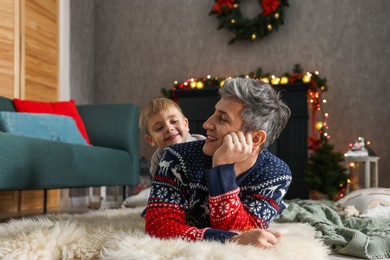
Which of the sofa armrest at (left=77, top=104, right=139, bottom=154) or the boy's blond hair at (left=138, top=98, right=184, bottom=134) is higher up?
the boy's blond hair at (left=138, top=98, right=184, bottom=134)

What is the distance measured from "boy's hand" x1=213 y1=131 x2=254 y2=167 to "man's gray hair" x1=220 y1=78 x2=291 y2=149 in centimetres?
7

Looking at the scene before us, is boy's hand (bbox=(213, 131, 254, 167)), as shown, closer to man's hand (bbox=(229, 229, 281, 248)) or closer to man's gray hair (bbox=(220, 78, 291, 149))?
man's gray hair (bbox=(220, 78, 291, 149))

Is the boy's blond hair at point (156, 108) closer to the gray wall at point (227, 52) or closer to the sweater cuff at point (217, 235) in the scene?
the sweater cuff at point (217, 235)

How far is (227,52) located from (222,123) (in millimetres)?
3874

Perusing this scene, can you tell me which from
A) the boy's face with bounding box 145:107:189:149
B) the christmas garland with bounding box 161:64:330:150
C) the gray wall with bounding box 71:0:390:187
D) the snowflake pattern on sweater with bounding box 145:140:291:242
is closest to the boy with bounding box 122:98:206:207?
the boy's face with bounding box 145:107:189:149

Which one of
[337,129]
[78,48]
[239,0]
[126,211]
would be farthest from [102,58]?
[126,211]

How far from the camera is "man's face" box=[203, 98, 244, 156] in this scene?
4.36 ft

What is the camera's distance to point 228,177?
1262 mm

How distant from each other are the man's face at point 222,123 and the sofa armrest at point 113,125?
2.30 meters

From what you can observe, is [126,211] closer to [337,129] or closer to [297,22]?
[337,129]

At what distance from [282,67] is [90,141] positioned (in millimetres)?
2246

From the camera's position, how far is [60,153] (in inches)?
105

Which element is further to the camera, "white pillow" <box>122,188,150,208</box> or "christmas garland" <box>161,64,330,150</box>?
"christmas garland" <box>161,64,330,150</box>

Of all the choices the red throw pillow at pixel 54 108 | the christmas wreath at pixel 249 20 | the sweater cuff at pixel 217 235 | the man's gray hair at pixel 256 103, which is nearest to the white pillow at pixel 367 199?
the man's gray hair at pixel 256 103
